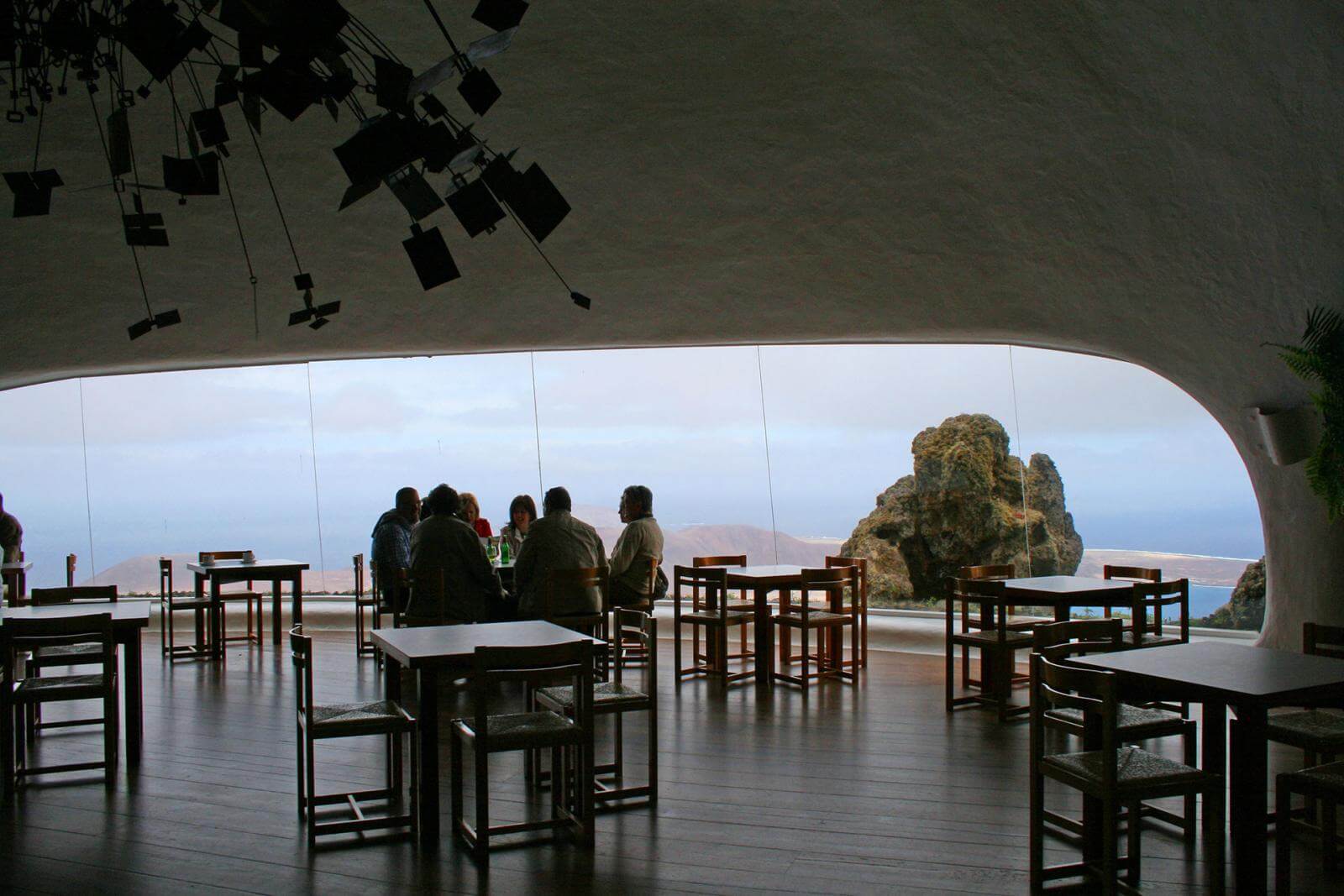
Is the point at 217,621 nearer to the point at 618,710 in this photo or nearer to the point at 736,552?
the point at 736,552

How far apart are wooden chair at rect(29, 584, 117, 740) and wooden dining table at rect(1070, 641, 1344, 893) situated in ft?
15.2

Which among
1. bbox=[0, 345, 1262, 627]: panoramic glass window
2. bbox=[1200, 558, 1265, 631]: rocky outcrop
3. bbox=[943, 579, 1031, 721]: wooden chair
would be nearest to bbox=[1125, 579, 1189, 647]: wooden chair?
bbox=[943, 579, 1031, 721]: wooden chair

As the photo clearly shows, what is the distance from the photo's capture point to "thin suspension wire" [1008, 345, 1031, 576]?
8750 millimetres

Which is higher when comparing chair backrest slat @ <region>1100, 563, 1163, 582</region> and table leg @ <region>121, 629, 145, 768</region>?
chair backrest slat @ <region>1100, 563, 1163, 582</region>

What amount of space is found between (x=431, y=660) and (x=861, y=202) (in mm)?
3975

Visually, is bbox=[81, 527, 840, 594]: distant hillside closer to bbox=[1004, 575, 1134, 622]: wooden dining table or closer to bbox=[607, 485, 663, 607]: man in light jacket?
bbox=[607, 485, 663, 607]: man in light jacket

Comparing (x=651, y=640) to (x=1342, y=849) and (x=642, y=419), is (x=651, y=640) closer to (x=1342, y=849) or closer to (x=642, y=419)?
(x=1342, y=849)

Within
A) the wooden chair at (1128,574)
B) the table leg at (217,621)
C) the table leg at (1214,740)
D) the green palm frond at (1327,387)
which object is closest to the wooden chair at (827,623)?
the wooden chair at (1128,574)

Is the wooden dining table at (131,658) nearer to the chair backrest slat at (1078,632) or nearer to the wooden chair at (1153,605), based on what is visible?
the chair backrest slat at (1078,632)

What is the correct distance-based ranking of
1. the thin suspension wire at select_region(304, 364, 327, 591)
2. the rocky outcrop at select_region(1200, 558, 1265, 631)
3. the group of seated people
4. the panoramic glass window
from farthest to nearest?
the thin suspension wire at select_region(304, 364, 327, 591) → the panoramic glass window → the rocky outcrop at select_region(1200, 558, 1265, 631) → the group of seated people

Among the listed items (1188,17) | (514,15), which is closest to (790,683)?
(1188,17)

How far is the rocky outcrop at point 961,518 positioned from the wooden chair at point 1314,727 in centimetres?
431

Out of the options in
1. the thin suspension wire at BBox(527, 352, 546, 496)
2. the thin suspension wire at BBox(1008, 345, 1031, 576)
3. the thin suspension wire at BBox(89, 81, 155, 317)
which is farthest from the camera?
the thin suspension wire at BBox(527, 352, 546, 496)

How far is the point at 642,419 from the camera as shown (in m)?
10.2
